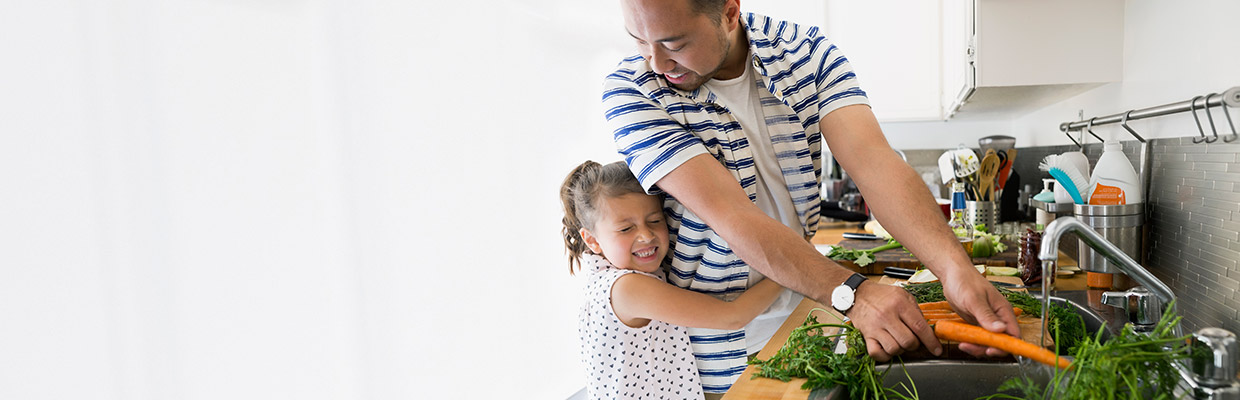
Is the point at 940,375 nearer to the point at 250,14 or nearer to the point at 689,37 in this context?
the point at 689,37

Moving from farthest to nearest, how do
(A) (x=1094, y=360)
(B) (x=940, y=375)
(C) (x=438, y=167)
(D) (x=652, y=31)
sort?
(C) (x=438, y=167)
(D) (x=652, y=31)
(B) (x=940, y=375)
(A) (x=1094, y=360)

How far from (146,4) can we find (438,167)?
0.82m

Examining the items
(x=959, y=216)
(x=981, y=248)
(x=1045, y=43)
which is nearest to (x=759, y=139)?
(x=1045, y=43)

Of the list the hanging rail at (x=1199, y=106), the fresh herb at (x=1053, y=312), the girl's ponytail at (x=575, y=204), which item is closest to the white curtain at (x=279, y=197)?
the girl's ponytail at (x=575, y=204)

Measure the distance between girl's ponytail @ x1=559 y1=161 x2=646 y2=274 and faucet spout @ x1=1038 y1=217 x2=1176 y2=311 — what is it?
83 centimetres

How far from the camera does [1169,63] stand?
140cm

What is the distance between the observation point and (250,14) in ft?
4.87

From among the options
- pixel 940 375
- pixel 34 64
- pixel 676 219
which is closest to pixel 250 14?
pixel 34 64

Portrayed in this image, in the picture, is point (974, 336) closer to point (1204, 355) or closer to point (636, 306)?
point (1204, 355)

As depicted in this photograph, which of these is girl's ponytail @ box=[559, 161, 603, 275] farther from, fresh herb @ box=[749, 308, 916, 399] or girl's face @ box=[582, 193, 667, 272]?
fresh herb @ box=[749, 308, 916, 399]

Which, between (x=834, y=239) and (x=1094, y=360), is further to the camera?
(x=834, y=239)

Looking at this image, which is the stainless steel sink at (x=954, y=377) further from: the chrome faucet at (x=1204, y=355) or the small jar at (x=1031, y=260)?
the small jar at (x=1031, y=260)

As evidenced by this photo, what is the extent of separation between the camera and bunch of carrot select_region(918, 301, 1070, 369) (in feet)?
2.87

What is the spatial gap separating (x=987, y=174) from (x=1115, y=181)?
130 cm
